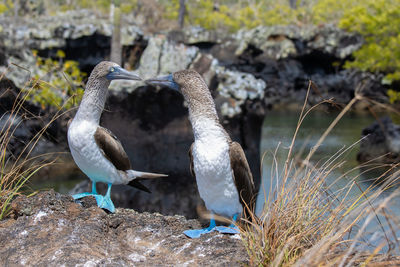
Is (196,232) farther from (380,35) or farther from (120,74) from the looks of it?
(380,35)

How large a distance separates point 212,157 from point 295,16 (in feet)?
108

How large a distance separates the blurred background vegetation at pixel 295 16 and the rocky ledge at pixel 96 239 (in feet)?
42.3

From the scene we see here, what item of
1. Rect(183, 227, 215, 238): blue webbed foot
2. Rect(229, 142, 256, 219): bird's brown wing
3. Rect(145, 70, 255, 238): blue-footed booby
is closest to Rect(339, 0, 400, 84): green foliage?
Rect(229, 142, 256, 219): bird's brown wing

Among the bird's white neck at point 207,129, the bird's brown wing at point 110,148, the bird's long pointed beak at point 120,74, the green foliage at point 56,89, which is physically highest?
the bird's long pointed beak at point 120,74

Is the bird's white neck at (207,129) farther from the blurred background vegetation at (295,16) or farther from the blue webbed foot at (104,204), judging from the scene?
the blurred background vegetation at (295,16)

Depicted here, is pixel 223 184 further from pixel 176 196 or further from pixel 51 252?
pixel 176 196

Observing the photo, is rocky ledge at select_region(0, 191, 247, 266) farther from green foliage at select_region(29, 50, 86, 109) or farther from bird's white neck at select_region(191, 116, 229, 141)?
green foliage at select_region(29, 50, 86, 109)

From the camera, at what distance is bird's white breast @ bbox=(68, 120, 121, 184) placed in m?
3.78

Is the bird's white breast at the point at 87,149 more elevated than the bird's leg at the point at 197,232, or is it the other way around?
the bird's white breast at the point at 87,149

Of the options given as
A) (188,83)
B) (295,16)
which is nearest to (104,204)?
(188,83)

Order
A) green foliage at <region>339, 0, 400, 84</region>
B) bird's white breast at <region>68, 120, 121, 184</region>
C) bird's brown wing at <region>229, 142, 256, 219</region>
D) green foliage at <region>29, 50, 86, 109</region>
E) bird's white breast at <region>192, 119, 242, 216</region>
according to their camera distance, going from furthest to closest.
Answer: green foliage at <region>339, 0, 400, 84</region> < green foliage at <region>29, 50, 86, 109</region> < bird's white breast at <region>68, 120, 121, 184</region> < bird's brown wing at <region>229, 142, 256, 219</region> < bird's white breast at <region>192, 119, 242, 216</region>

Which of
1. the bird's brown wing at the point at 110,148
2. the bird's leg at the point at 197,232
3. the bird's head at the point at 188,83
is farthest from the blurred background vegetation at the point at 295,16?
the bird's leg at the point at 197,232

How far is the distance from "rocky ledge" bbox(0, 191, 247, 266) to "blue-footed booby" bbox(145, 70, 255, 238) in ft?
0.56

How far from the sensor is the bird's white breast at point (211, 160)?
338cm
